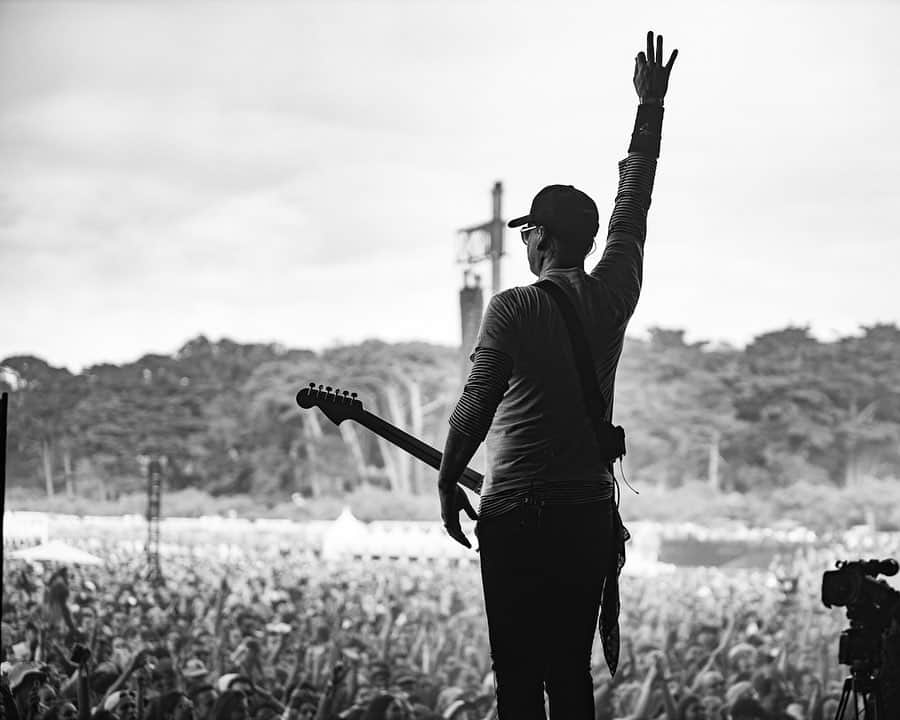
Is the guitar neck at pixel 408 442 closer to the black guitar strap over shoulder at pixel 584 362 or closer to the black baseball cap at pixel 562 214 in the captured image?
the black guitar strap over shoulder at pixel 584 362

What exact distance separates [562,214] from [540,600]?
1.82 feet

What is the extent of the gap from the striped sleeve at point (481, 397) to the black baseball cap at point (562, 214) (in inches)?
9.0

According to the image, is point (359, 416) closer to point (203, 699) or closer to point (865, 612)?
point (865, 612)

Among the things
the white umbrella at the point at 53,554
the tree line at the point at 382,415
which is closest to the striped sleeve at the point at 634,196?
the white umbrella at the point at 53,554

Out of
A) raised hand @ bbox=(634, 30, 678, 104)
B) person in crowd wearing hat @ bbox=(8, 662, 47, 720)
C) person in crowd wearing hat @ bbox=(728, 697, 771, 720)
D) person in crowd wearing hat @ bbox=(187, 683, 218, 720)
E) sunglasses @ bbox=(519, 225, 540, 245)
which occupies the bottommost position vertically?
person in crowd wearing hat @ bbox=(728, 697, 771, 720)

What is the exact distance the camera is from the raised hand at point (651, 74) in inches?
73.7

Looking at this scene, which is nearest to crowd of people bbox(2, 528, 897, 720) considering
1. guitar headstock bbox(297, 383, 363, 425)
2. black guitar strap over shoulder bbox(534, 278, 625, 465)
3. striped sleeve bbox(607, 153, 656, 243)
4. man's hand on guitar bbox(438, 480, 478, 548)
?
guitar headstock bbox(297, 383, 363, 425)

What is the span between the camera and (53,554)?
6.27m

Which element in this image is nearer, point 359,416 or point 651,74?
point 359,416

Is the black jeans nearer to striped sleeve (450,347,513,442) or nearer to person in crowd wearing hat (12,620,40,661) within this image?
striped sleeve (450,347,513,442)

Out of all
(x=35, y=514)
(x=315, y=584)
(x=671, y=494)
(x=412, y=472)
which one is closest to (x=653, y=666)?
(x=315, y=584)

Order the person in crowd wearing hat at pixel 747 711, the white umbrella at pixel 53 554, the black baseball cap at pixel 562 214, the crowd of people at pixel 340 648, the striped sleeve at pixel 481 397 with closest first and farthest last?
the striped sleeve at pixel 481 397 → the black baseball cap at pixel 562 214 → the crowd of people at pixel 340 648 → the person in crowd wearing hat at pixel 747 711 → the white umbrella at pixel 53 554

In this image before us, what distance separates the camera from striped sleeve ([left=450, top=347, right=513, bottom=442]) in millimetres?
1544

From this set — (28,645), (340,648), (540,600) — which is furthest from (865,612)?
(28,645)
